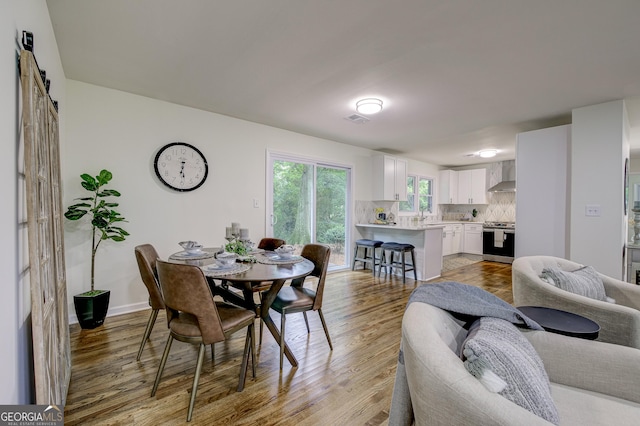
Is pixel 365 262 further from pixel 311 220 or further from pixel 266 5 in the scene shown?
pixel 266 5

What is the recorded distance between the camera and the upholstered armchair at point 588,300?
5.24 ft

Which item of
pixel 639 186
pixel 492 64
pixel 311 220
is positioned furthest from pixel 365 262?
pixel 639 186

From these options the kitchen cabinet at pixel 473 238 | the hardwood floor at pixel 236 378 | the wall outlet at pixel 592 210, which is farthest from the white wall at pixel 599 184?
the kitchen cabinet at pixel 473 238

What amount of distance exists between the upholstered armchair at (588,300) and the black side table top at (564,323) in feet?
0.38

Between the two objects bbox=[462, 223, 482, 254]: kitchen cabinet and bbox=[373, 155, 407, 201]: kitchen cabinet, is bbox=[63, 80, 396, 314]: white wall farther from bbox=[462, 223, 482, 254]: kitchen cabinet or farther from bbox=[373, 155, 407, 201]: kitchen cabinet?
bbox=[462, 223, 482, 254]: kitchen cabinet

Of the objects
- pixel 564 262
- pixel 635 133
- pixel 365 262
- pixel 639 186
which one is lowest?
pixel 365 262

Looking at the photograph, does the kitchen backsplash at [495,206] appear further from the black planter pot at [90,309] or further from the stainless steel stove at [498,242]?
the black planter pot at [90,309]

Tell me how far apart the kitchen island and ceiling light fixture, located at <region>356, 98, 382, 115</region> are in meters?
2.28

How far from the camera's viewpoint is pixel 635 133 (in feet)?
14.8

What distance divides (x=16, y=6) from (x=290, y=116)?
290 centimetres

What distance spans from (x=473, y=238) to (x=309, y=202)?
4859mm

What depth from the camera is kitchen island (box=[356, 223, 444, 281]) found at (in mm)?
4918

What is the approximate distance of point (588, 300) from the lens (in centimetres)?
171

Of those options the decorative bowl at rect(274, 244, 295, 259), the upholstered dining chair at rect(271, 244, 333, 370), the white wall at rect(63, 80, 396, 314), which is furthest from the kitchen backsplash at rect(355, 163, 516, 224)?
the decorative bowl at rect(274, 244, 295, 259)
